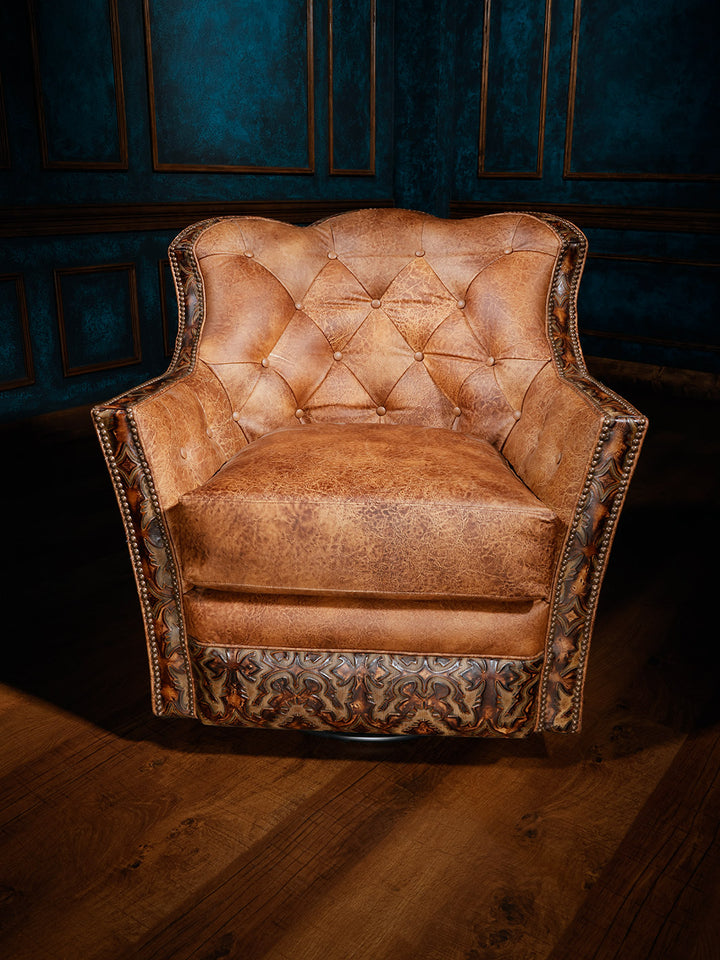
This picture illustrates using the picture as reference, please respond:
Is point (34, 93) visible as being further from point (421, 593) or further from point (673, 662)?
point (673, 662)

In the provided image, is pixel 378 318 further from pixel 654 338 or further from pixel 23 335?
pixel 654 338

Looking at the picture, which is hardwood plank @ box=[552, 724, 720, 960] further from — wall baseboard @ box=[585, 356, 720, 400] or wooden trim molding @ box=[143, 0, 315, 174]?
wooden trim molding @ box=[143, 0, 315, 174]

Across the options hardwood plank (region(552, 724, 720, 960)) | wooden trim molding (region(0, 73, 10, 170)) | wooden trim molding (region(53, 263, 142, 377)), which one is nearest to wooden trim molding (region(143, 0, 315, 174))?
wooden trim molding (region(53, 263, 142, 377))

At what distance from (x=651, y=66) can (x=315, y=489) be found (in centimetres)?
355

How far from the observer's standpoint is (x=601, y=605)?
6.24 ft

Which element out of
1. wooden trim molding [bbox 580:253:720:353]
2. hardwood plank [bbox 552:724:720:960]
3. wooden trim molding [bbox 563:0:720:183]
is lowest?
hardwood plank [bbox 552:724:720:960]

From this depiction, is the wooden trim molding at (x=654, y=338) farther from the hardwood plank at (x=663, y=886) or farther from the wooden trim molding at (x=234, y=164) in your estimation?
the hardwood plank at (x=663, y=886)

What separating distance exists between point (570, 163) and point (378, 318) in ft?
9.68

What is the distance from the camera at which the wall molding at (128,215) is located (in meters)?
2.91

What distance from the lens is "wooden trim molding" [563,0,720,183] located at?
12.6 feet

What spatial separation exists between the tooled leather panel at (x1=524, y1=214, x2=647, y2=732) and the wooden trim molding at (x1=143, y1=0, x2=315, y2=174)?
2573 mm

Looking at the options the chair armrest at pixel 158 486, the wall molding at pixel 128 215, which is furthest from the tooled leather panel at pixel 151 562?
the wall molding at pixel 128 215

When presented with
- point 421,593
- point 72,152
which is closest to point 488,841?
point 421,593

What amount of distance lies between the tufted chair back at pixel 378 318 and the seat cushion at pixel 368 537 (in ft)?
1.38
